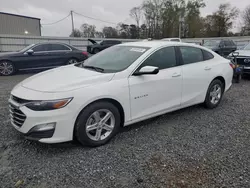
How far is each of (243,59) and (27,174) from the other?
7732 mm

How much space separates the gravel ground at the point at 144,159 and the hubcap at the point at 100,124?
176 millimetres

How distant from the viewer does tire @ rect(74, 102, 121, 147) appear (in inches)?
105

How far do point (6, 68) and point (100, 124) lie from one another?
24.0ft

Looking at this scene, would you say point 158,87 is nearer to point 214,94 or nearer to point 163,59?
point 163,59

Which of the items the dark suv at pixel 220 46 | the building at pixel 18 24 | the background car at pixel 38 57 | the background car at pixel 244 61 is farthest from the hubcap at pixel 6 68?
the building at pixel 18 24

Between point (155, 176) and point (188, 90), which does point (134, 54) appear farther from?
point (155, 176)

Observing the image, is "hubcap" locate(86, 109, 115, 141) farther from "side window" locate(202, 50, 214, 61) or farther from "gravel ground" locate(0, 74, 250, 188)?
"side window" locate(202, 50, 214, 61)

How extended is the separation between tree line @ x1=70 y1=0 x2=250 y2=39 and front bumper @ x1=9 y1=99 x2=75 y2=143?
4121 cm

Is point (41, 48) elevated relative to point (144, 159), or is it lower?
elevated

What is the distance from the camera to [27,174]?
2.31 metres

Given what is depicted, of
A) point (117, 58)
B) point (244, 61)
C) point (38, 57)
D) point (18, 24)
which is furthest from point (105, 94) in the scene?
point (18, 24)

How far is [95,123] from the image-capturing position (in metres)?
2.84

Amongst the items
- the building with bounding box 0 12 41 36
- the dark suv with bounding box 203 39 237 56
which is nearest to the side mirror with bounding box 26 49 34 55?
the dark suv with bounding box 203 39 237 56

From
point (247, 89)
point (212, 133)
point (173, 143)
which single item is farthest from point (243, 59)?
point (173, 143)
